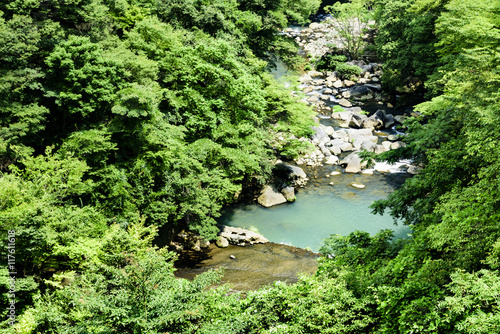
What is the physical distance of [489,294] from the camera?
5.11 metres

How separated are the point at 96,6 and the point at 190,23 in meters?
7.19

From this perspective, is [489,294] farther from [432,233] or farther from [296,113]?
[296,113]

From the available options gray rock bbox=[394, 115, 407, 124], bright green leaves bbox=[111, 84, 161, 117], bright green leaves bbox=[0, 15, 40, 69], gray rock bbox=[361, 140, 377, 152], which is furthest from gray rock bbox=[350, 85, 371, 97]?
bright green leaves bbox=[0, 15, 40, 69]

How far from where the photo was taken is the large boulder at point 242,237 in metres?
17.2

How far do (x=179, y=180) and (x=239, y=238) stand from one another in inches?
188

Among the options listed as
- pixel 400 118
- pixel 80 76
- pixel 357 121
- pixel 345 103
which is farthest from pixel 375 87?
pixel 80 76

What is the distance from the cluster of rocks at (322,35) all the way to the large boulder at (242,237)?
30583 mm

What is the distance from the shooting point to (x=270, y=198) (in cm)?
2058

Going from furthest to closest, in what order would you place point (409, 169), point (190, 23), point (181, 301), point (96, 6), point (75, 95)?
point (409, 169) → point (190, 23) → point (96, 6) → point (75, 95) → point (181, 301)

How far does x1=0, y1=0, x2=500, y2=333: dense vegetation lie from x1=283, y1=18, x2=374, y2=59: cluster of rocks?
2211 centimetres

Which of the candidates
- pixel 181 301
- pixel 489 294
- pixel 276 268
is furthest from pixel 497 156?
pixel 276 268

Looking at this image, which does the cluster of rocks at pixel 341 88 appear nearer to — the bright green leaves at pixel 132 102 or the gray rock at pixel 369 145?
the gray rock at pixel 369 145

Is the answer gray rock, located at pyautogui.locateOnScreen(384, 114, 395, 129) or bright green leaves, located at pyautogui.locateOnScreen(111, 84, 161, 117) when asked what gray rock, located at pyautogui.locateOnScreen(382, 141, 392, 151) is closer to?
gray rock, located at pyautogui.locateOnScreen(384, 114, 395, 129)

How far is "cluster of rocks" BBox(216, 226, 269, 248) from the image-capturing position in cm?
1705
